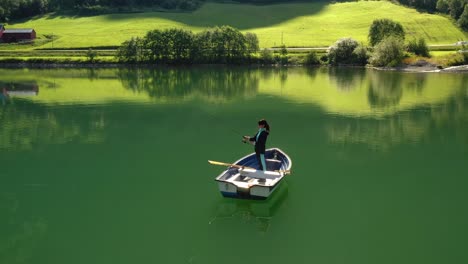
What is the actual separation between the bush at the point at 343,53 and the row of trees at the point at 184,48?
1720 cm

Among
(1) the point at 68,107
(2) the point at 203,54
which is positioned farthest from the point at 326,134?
(2) the point at 203,54

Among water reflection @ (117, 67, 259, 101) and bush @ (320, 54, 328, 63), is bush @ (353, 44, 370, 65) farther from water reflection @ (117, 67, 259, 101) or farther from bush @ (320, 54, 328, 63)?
water reflection @ (117, 67, 259, 101)

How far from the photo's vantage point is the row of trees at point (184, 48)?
9819cm

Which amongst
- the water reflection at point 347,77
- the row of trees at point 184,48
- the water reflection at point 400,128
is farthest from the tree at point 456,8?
Result: the water reflection at point 400,128

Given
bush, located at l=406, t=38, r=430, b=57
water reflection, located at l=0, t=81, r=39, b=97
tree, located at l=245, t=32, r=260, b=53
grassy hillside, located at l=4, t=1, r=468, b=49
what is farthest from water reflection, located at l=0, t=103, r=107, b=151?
bush, located at l=406, t=38, r=430, b=57

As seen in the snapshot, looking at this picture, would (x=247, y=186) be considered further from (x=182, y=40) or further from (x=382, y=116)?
(x=182, y=40)

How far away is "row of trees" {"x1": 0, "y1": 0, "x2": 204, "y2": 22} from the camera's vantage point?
141000 millimetres

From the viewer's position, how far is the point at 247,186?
66.8ft

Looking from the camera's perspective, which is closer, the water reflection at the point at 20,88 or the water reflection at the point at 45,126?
the water reflection at the point at 45,126

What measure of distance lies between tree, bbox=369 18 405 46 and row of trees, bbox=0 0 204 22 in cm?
6283

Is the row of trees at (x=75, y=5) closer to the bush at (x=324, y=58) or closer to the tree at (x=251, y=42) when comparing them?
the tree at (x=251, y=42)

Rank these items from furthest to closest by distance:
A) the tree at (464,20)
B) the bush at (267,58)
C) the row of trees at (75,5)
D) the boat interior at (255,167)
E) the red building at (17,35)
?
the row of trees at (75,5), the tree at (464,20), the red building at (17,35), the bush at (267,58), the boat interior at (255,167)

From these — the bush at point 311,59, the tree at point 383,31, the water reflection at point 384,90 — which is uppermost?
the tree at point 383,31

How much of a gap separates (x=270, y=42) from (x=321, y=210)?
93858 millimetres
